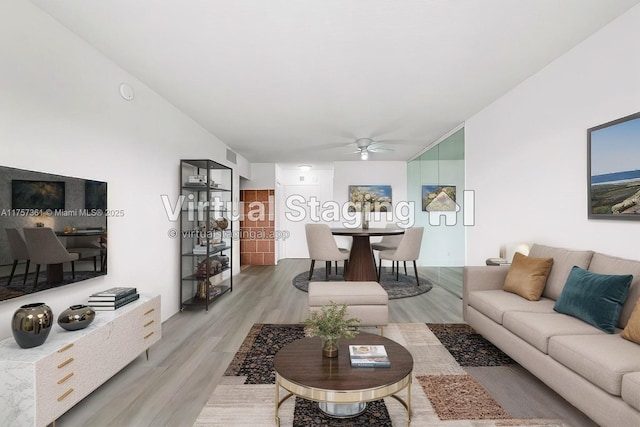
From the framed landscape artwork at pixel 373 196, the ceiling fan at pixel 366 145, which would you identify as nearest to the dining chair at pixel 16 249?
the ceiling fan at pixel 366 145

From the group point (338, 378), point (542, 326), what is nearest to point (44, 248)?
point (338, 378)

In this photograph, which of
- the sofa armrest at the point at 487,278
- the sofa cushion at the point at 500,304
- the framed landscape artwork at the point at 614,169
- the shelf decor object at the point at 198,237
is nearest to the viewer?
the framed landscape artwork at the point at 614,169

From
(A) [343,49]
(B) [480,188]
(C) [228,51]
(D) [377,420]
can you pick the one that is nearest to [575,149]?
(B) [480,188]

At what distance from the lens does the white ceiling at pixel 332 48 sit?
210cm

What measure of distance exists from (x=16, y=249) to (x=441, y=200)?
17.7ft

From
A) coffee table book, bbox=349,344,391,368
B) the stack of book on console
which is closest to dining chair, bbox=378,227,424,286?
coffee table book, bbox=349,344,391,368

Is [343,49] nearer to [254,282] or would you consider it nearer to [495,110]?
[495,110]

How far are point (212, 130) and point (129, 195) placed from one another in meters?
2.25

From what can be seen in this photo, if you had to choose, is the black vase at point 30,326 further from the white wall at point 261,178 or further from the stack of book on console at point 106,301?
the white wall at point 261,178

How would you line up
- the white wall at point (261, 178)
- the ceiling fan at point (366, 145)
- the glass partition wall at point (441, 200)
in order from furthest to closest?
the white wall at point (261, 178), the ceiling fan at point (366, 145), the glass partition wall at point (441, 200)

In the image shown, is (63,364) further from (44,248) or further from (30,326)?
(44,248)

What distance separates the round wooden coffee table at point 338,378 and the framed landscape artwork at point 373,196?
5.61m

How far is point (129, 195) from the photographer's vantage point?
310 centimetres

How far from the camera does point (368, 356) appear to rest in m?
1.90
